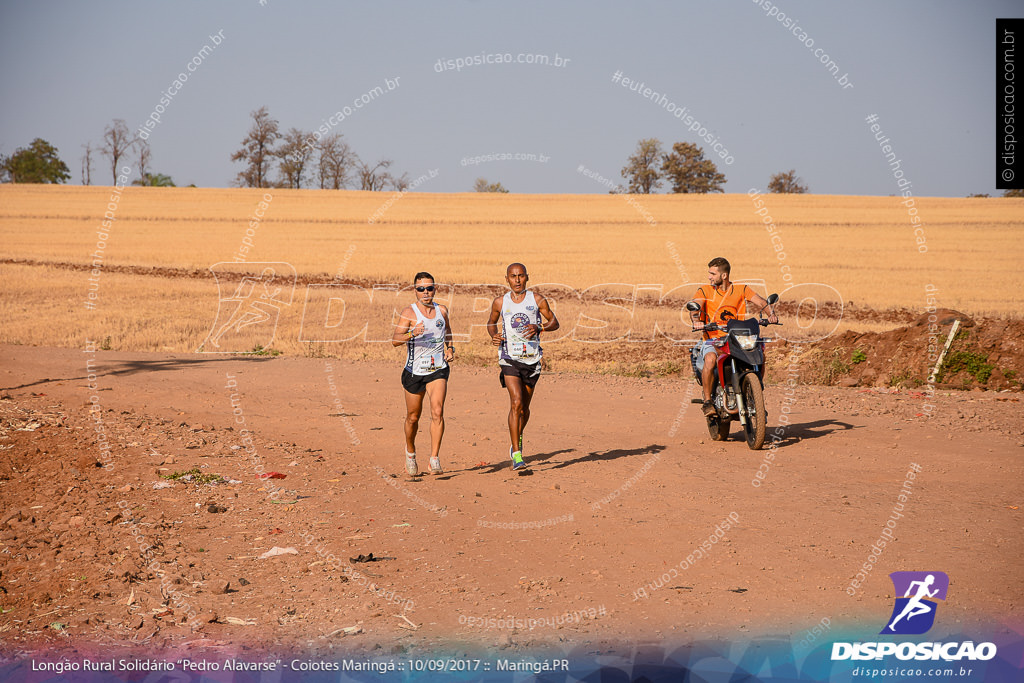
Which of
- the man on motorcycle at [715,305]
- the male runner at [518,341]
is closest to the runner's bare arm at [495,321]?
the male runner at [518,341]

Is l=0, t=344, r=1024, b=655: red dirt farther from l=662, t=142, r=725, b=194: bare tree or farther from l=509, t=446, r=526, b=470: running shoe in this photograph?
l=662, t=142, r=725, b=194: bare tree

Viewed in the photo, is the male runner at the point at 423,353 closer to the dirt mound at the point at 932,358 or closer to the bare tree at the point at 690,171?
the dirt mound at the point at 932,358

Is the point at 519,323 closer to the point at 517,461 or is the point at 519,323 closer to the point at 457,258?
the point at 517,461

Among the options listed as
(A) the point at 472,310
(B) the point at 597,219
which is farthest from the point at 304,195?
(A) the point at 472,310

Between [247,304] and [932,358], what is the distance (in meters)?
21.2

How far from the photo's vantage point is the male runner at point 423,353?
328 inches

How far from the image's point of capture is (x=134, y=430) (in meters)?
10.5

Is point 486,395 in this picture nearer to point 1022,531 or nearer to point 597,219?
point 1022,531

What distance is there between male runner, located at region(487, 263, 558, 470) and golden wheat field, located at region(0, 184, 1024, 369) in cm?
918

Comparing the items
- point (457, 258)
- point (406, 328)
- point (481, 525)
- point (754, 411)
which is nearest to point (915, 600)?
point (481, 525)

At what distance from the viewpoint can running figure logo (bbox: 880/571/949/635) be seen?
4738 mm

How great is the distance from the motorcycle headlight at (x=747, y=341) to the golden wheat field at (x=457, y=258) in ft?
27.8

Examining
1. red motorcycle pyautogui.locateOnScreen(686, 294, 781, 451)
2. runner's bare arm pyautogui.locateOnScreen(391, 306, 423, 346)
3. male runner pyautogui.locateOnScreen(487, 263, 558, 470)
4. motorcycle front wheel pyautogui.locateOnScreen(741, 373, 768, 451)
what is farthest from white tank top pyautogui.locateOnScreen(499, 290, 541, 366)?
motorcycle front wheel pyautogui.locateOnScreen(741, 373, 768, 451)

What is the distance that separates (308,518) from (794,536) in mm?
3865
